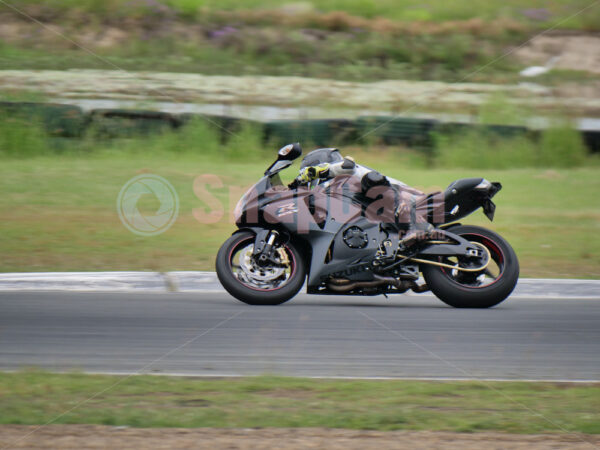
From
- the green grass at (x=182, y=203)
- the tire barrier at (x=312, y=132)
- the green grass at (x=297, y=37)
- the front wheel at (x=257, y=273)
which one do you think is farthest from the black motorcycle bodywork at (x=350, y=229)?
the green grass at (x=297, y=37)

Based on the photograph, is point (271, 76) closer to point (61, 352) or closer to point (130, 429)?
point (61, 352)

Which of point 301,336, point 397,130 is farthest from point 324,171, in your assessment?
point 397,130

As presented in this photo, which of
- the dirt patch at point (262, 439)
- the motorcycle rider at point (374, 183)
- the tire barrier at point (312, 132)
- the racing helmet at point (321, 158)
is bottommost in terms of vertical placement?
the dirt patch at point (262, 439)

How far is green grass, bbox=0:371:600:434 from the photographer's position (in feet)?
16.3

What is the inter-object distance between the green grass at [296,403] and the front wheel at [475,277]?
96.3 inches

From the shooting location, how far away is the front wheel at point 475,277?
822cm

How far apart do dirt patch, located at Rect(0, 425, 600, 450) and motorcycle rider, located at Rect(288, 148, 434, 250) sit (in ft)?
11.8

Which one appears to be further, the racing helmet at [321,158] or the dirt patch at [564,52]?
the dirt patch at [564,52]

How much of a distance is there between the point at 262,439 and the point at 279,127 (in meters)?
13.1

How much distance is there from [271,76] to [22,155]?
6.57 meters

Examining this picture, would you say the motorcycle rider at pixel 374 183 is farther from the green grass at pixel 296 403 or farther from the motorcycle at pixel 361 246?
the green grass at pixel 296 403

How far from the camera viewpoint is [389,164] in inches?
679

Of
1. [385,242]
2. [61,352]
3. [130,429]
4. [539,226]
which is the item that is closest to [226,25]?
[539,226]

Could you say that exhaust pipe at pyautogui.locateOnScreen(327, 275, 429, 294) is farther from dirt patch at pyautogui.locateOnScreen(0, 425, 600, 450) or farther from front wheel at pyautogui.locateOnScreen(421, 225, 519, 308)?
dirt patch at pyautogui.locateOnScreen(0, 425, 600, 450)
